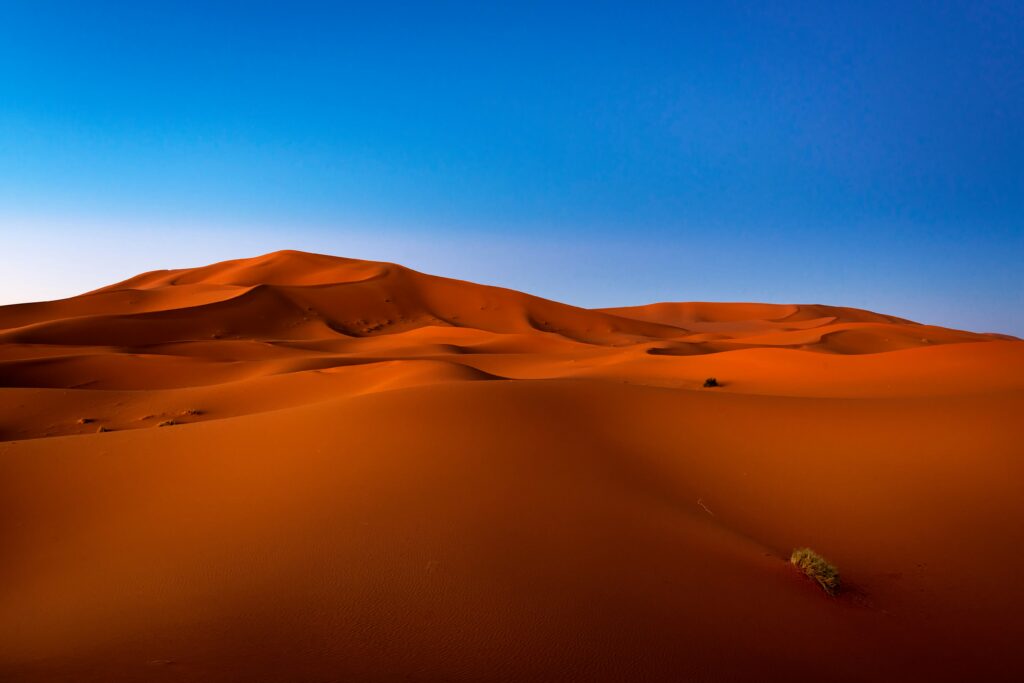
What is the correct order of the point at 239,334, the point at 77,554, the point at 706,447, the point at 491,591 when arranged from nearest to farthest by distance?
the point at 491,591, the point at 77,554, the point at 706,447, the point at 239,334

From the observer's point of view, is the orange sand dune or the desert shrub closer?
the orange sand dune

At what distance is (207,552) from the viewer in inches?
213

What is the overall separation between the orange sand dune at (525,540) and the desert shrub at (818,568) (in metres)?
0.11

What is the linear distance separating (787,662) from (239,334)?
39.0m

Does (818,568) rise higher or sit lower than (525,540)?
lower

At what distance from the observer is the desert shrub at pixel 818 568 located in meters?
5.01

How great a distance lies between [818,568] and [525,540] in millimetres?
2443

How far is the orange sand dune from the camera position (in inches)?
152

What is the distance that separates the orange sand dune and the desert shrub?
0.35 feet

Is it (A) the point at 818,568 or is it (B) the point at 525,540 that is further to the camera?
(B) the point at 525,540

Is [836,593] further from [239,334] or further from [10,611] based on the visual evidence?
[239,334]

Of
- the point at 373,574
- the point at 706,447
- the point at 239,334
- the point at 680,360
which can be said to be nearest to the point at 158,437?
the point at 373,574

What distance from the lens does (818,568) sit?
514 cm

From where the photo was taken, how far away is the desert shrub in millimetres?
5008
